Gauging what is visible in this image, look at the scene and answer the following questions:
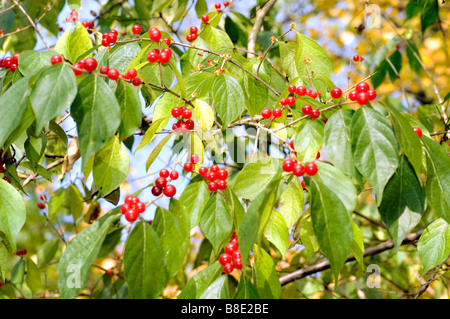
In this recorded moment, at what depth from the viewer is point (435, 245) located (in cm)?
124

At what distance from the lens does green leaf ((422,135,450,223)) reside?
978 millimetres

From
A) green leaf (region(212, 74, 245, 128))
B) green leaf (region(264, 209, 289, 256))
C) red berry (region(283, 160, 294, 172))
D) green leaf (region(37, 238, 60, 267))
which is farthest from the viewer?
green leaf (region(37, 238, 60, 267))

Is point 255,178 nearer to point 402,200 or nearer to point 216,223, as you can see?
point 216,223

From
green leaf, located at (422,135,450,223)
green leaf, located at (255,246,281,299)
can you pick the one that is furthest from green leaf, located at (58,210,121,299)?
green leaf, located at (422,135,450,223)

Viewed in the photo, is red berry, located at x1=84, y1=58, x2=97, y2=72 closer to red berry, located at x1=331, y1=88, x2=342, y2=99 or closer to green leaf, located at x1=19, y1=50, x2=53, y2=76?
green leaf, located at x1=19, y1=50, x2=53, y2=76

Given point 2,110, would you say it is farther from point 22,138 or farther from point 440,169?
point 440,169

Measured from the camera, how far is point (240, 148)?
63.3 inches

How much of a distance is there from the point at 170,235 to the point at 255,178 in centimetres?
28

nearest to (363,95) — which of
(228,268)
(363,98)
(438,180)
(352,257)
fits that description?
(363,98)

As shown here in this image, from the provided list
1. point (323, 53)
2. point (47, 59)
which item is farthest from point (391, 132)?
point (47, 59)

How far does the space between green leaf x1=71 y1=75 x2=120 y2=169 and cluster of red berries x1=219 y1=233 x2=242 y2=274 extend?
38 centimetres

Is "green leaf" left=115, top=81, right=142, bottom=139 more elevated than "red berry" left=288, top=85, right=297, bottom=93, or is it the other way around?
"red berry" left=288, top=85, right=297, bottom=93

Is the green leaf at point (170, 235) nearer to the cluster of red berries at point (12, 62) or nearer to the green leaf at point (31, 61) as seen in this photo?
the green leaf at point (31, 61)

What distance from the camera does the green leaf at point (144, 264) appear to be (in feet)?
2.83
